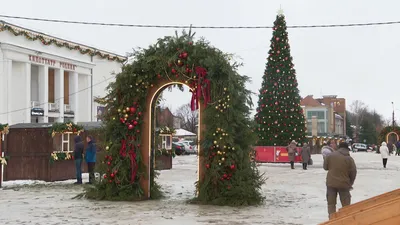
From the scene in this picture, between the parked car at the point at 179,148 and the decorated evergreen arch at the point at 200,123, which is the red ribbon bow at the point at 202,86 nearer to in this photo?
the decorated evergreen arch at the point at 200,123

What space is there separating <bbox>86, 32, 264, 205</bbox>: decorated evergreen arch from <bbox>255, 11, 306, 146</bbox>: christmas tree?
21411 millimetres

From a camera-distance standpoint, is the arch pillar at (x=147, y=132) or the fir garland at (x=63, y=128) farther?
the fir garland at (x=63, y=128)

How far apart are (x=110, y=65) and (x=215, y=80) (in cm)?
4821

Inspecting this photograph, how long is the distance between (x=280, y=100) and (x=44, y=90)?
24.9m

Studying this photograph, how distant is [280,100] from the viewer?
35.1m

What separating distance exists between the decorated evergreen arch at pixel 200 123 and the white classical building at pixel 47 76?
2853 cm

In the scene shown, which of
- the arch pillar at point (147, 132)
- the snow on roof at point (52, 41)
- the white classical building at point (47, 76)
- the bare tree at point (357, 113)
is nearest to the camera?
the arch pillar at point (147, 132)

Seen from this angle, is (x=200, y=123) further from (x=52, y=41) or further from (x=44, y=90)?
(x=44, y=90)

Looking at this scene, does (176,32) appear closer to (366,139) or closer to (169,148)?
(169,148)

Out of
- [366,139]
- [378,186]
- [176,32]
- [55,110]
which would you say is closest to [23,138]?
[176,32]

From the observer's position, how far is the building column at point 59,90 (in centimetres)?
5292

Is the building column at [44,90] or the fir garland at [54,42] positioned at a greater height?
the fir garland at [54,42]

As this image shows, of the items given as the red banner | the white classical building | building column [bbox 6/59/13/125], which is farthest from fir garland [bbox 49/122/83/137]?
building column [bbox 6/59/13/125]

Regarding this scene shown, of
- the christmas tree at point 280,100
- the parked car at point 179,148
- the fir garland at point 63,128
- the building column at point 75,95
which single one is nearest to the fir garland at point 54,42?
the building column at point 75,95
